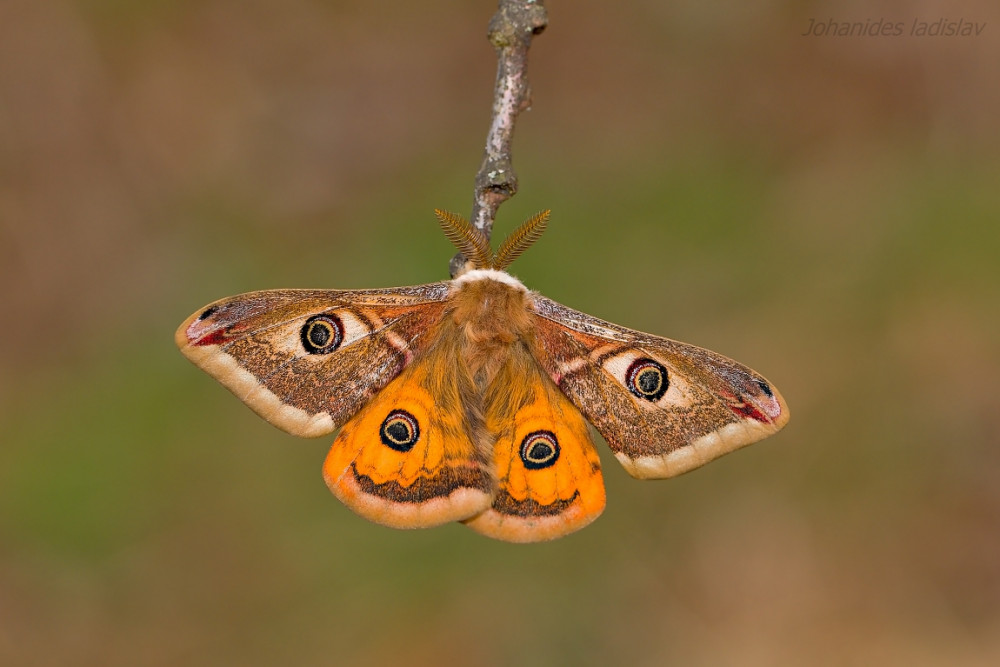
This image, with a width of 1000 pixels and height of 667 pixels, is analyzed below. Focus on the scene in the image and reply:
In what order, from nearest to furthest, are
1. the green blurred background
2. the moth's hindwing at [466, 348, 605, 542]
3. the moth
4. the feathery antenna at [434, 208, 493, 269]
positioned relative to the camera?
the feathery antenna at [434, 208, 493, 269] → the moth → the moth's hindwing at [466, 348, 605, 542] → the green blurred background

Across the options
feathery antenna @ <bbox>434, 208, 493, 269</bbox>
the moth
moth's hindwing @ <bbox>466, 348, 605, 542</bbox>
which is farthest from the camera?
moth's hindwing @ <bbox>466, 348, 605, 542</bbox>

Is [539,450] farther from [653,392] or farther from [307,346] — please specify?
[307,346]

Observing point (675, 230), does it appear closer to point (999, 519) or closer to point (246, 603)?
point (999, 519)

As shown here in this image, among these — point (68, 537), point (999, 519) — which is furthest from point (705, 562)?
point (68, 537)

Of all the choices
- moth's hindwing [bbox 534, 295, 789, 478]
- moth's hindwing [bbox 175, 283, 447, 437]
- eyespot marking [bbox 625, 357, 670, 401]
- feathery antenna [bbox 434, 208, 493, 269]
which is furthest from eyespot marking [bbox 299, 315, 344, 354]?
eyespot marking [bbox 625, 357, 670, 401]

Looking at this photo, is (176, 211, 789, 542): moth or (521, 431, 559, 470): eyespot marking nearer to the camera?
(176, 211, 789, 542): moth

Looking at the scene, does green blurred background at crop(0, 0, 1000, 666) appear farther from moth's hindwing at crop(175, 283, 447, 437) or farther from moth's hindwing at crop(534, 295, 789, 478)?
moth's hindwing at crop(175, 283, 447, 437)

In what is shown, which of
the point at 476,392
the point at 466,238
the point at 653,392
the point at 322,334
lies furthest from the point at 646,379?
the point at 322,334
